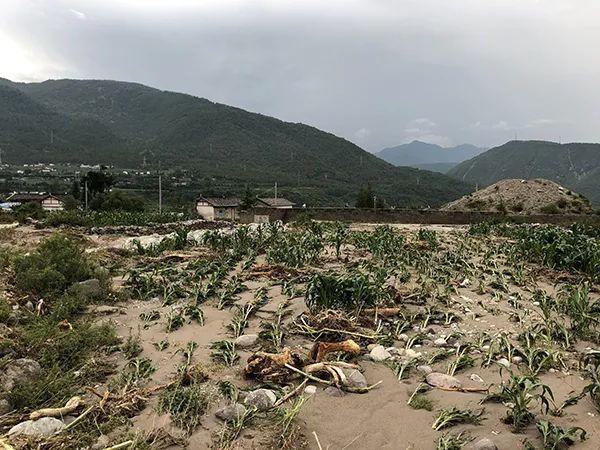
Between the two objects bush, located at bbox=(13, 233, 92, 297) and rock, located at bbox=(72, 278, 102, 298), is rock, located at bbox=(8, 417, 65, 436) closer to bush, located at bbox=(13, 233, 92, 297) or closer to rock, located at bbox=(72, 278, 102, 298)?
rock, located at bbox=(72, 278, 102, 298)

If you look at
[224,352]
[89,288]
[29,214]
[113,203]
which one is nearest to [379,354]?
[224,352]

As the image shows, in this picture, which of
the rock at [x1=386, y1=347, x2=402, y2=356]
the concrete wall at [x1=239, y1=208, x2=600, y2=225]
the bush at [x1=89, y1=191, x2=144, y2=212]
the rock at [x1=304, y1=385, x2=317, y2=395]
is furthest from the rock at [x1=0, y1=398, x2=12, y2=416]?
the bush at [x1=89, y1=191, x2=144, y2=212]

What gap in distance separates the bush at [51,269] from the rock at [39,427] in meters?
3.78

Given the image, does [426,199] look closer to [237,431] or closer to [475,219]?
[475,219]

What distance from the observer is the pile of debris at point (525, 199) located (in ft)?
112

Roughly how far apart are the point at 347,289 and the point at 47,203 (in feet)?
181

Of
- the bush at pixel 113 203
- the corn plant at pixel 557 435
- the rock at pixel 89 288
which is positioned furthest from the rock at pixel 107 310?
the bush at pixel 113 203

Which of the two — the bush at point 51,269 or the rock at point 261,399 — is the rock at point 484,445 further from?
the bush at point 51,269

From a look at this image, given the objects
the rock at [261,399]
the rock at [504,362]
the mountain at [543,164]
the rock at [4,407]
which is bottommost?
the rock at [4,407]

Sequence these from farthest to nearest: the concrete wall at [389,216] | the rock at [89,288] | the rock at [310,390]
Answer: the concrete wall at [389,216] < the rock at [89,288] < the rock at [310,390]

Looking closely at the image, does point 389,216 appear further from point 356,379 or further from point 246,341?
point 356,379

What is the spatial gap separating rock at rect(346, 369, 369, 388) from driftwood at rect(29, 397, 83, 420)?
2.34 metres

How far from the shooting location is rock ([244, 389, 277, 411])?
404 centimetres

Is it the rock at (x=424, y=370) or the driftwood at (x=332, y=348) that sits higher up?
the driftwood at (x=332, y=348)
